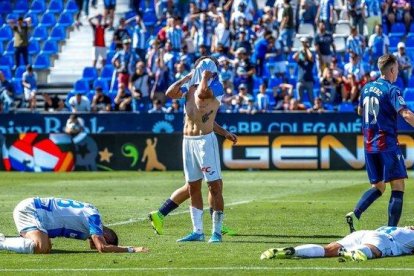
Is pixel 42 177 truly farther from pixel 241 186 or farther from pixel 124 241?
pixel 124 241

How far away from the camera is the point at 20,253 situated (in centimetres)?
1388

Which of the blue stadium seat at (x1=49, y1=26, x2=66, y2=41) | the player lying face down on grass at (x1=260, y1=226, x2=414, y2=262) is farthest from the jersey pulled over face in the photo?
the blue stadium seat at (x1=49, y1=26, x2=66, y2=41)

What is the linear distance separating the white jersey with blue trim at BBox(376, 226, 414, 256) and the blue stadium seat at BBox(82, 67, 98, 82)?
94.0ft

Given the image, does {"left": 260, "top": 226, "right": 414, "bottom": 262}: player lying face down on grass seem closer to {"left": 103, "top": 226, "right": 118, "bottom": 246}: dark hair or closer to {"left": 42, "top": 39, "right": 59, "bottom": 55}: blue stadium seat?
{"left": 103, "top": 226, "right": 118, "bottom": 246}: dark hair

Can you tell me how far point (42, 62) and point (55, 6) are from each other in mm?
2988

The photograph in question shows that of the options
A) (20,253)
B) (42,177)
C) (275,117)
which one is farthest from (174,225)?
(275,117)

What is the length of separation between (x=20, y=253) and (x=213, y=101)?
3229 millimetres

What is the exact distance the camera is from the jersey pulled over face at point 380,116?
15398 mm

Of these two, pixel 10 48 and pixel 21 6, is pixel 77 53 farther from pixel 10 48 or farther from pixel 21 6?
pixel 21 6

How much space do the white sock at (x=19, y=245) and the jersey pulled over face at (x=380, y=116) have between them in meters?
4.61

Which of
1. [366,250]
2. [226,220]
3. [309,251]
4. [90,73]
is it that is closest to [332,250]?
[309,251]

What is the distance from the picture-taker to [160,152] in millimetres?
34594

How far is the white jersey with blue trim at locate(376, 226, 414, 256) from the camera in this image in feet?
42.7

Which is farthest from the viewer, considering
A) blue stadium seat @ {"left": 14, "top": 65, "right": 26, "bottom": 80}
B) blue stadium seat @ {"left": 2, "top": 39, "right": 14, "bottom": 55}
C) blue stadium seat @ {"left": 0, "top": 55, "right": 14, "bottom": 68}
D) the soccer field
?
blue stadium seat @ {"left": 2, "top": 39, "right": 14, "bottom": 55}
